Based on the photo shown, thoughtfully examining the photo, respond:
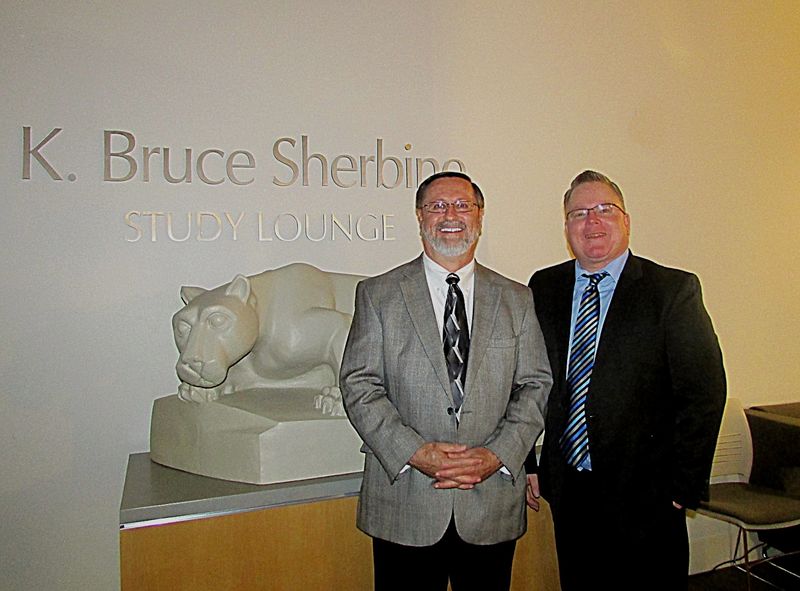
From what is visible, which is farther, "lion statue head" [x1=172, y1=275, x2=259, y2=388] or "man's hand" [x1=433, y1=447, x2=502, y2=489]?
"lion statue head" [x1=172, y1=275, x2=259, y2=388]

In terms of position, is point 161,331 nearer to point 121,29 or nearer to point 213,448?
point 213,448

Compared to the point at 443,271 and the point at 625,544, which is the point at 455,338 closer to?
the point at 443,271

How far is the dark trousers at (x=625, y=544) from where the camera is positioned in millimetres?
1869

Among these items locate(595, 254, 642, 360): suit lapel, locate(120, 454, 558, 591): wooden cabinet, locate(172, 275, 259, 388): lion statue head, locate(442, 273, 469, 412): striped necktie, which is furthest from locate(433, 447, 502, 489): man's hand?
locate(172, 275, 259, 388): lion statue head

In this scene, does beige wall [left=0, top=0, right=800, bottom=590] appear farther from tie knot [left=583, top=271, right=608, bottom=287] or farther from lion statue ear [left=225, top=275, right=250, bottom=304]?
tie knot [left=583, top=271, right=608, bottom=287]

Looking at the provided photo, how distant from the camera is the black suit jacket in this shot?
1.86 metres

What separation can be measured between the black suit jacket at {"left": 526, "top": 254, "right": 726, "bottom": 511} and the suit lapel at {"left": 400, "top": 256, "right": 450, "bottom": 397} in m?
0.48

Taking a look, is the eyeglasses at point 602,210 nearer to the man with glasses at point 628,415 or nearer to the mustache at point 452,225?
the man with glasses at point 628,415

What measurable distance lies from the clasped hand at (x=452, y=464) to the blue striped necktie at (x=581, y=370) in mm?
358

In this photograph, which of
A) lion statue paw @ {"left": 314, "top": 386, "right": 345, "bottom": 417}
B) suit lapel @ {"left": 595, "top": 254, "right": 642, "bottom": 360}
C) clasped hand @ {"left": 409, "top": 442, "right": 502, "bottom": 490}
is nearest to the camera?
clasped hand @ {"left": 409, "top": 442, "right": 502, "bottom": 490}

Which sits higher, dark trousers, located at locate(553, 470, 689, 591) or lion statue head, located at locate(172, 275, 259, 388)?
lion statue head, located at locate(172, 275, 259, 388)

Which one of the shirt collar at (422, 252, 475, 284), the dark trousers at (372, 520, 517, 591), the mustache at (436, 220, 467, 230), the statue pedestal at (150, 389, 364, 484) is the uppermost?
the mustache at (436, 220, 467, 230)

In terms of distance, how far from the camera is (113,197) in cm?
265

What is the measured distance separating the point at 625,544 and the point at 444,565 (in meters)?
0.52
